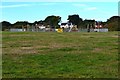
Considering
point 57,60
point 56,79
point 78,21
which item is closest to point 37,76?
point 56,79

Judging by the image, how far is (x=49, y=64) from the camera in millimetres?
13922

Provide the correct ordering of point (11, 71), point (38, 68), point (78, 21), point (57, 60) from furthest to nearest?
point (78, 21), point (57, 60), point (38, 68), point (11, 71)

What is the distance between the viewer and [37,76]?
11.0m

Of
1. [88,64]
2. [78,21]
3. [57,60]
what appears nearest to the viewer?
[88,64]

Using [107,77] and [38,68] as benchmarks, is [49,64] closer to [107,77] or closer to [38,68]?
[38,68]

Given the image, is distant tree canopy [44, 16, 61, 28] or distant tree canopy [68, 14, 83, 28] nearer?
distant tree canopy [44, 16, 61, 28]

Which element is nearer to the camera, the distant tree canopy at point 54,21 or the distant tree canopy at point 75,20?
the distant tree canopy at point 54,21

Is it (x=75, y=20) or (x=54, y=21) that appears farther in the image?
(x=75, y=20)

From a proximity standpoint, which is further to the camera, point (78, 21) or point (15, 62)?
point (78, 21)

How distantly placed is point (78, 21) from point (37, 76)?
496ft

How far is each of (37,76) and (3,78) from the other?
44.6 inches

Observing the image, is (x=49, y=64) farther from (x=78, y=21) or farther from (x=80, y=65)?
(x=78, y=21)

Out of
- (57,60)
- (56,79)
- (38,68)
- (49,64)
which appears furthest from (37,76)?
(57,60)

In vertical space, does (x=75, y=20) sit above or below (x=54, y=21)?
above
